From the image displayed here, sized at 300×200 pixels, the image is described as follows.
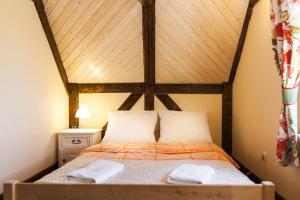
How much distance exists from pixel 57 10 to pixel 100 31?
559 mm

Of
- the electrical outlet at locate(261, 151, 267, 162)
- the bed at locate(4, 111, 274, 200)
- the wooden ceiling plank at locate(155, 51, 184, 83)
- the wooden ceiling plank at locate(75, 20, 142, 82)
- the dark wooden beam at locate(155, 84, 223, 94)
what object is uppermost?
the wooden ceiling plank at locate(75, 20, 142, 82)

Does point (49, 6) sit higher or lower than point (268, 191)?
higher

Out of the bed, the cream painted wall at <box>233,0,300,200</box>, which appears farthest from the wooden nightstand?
the cream painted wall at <box>233,0,300,200</box>

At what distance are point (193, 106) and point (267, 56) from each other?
5.09 ft

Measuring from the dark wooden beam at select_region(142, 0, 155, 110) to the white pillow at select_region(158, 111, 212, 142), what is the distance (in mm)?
472

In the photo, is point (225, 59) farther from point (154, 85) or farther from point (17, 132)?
point (17, 132)

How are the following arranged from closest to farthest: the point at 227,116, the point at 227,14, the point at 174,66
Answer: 1. the point at 227,14
2. the point at 174,66
3. the point at 227,116

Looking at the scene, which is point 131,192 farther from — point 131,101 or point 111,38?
point 131,101

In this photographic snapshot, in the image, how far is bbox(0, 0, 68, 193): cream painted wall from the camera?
2.74 metres

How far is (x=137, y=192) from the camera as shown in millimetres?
1667

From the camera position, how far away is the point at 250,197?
1.63m

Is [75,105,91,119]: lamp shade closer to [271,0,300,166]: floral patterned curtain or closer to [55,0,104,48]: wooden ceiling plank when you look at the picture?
Answer: [55,0,104,48]: wooden ceiling plank

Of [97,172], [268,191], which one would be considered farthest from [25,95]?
[268,191]

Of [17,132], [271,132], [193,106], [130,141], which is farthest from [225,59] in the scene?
[17,132]
